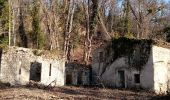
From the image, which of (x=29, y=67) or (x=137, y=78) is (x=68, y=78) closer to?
(x=137, y=78)

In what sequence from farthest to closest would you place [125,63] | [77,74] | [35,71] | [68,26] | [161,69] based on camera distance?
[68,26], [77,74], [35,71], [125,63], [161,69]

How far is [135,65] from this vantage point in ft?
97.3

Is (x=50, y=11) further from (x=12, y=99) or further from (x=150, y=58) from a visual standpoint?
(x=12, y=99)

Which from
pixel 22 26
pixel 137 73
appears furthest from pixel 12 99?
pixel 22 26

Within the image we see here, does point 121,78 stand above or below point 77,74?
below

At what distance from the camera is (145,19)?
46281 millimetres

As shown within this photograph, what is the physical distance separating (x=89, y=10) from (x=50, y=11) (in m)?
4.58

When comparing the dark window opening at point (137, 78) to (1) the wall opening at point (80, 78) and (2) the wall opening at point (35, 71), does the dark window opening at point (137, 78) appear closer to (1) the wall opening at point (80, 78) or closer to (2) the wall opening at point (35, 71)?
(1) the wall opening at point (80, 78)

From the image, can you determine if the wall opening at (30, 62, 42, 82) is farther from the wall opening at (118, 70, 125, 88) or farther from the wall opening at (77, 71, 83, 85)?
the wall opening at (118, 70, 125, 88)

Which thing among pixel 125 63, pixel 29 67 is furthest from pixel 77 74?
pixel 29 67

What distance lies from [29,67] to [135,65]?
8.71 meters

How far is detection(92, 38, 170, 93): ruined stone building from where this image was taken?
94.5 ft

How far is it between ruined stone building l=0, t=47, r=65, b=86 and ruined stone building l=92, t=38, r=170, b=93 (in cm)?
439

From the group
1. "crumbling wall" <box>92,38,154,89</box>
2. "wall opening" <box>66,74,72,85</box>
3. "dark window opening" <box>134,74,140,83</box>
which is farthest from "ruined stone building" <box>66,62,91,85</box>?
"dark window opening" <box>134,74,140,83</box>
